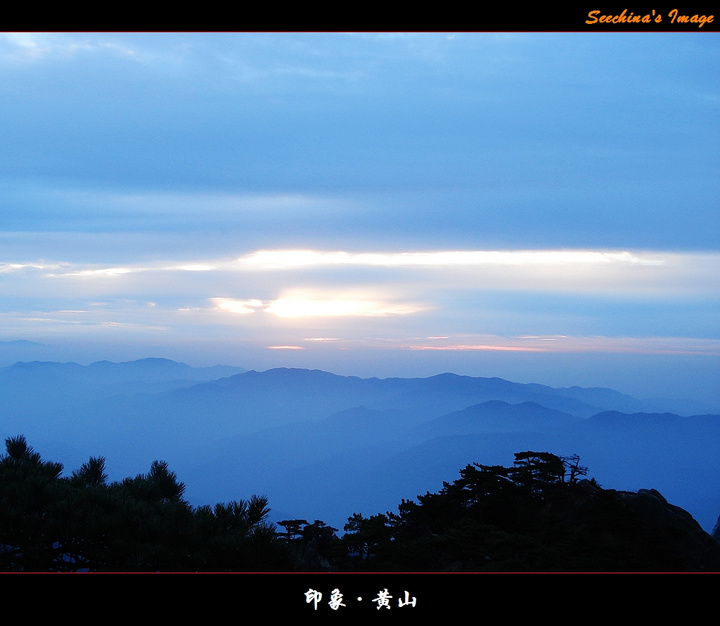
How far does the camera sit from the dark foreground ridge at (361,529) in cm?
399

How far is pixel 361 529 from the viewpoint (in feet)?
20.6

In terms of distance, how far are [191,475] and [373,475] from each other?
66875 millimetres

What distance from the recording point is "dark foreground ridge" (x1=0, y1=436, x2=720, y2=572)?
3.99 m

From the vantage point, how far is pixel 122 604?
3.80 meters

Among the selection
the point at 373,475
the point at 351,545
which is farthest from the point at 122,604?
the point at 373,475

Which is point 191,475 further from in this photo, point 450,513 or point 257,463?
point 450,513

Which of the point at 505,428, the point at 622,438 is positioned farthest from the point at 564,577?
the point at 505,428

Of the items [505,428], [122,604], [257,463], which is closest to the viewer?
[122,604]

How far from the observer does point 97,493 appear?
422cm

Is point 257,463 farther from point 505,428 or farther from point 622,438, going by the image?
point 622,438
